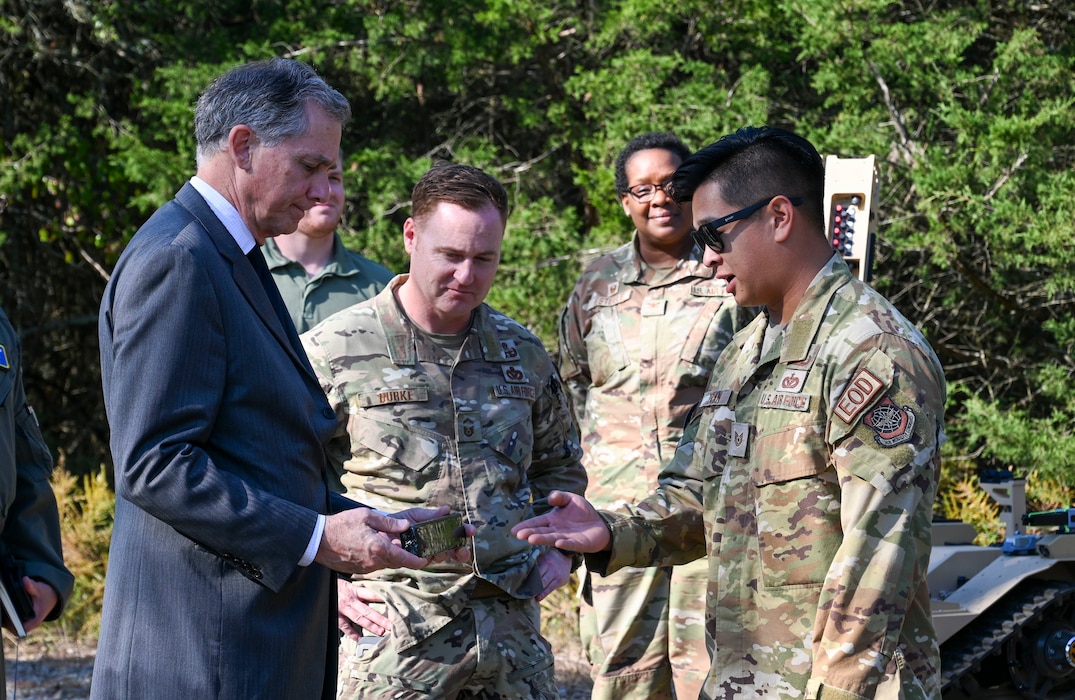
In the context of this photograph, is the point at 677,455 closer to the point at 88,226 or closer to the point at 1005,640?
the point at 1005,640

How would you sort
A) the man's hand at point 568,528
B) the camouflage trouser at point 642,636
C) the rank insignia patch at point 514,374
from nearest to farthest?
the man's hand at point 568,528 < the rank insignia patch at point 514,374 < the camouflage trouser at point 642,636

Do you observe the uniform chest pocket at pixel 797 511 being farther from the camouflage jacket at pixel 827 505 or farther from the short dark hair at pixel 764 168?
the short dark hair at pixel 764 168

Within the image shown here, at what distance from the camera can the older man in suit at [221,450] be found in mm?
2502

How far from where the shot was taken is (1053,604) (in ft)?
21.0

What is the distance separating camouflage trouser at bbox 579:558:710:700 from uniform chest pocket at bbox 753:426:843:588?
2.23 metres

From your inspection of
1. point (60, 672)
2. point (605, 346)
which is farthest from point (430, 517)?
point (60, 672)

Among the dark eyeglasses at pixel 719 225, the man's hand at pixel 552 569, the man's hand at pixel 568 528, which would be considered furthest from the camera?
the man's hand at pixel 552 569

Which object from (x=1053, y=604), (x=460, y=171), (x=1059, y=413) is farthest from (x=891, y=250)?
(x=460, y=171)

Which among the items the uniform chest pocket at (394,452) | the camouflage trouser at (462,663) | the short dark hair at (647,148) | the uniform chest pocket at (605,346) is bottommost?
the camouflage trouser at (462,663)

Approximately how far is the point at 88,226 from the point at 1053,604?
8.91m

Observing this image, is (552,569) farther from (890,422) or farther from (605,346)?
(605,346)

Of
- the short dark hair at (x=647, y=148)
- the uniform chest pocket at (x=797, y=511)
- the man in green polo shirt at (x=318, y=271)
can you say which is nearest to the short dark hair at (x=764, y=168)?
the uniform chest pocket at (x=797, y=511)

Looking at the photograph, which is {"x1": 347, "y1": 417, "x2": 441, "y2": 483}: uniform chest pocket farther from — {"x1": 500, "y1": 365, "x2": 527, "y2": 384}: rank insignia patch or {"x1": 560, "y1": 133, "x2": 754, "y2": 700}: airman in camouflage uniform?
{"x1": 560, "y1": 133, "x2": 754, "y2": 700}: airman in camouflage uniform

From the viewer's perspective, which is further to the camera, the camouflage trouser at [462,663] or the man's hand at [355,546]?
the camouflage trouser at [462,663]
